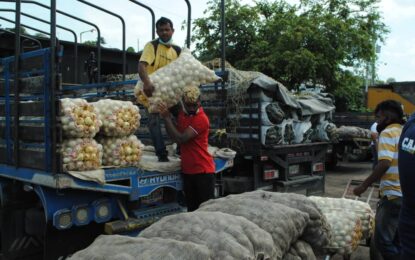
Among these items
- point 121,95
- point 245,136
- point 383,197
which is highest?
point 121,95

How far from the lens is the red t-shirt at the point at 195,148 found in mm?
4285

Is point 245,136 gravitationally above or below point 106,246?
above

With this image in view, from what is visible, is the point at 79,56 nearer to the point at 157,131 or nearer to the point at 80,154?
the point at 157,131

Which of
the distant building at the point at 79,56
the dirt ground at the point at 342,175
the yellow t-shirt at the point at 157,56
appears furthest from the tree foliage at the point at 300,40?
the yellow t-shirt at the point at 157,56

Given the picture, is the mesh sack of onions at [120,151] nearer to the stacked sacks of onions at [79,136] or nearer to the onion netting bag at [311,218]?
the stacked sacks of onions at [79,136]

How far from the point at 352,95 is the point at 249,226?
18.2 m

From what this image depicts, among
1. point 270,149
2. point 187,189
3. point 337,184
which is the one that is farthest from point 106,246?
point 337,184

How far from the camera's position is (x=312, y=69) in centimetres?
1716

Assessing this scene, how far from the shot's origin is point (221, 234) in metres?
2.49

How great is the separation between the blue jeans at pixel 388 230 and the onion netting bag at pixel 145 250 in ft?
7.34

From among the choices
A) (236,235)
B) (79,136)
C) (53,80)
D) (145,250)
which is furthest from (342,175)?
(145,250)

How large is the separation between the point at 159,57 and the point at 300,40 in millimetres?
13712

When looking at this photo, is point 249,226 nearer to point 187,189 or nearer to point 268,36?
point 187,189

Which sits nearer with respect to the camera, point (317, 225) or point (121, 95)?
point (317, 225)
